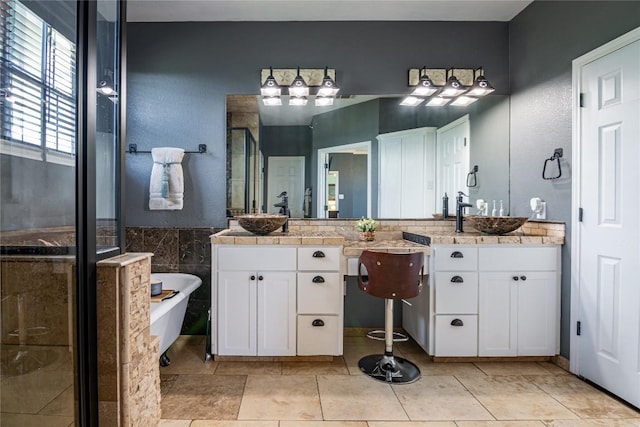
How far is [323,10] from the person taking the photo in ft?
9.45

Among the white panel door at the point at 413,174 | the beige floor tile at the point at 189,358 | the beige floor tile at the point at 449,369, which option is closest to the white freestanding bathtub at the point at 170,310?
the beige floor tile at the point at 189,358

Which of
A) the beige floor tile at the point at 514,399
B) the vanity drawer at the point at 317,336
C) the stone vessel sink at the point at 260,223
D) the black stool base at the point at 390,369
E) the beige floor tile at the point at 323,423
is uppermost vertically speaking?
the stone vessel sink at the point at 260,223

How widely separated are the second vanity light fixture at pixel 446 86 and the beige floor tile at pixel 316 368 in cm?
219

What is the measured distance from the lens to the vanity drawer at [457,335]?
2.55 meters

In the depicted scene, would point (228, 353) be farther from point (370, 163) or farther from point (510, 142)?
point (510, 142)

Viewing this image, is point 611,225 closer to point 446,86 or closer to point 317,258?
point 446,86

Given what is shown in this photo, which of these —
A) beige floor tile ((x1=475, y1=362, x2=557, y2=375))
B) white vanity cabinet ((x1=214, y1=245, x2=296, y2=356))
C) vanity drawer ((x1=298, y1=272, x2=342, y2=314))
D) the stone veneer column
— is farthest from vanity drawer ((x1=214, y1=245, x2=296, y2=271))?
beige floor tile ((x1=475, y1=362, x2=557, y2=375))

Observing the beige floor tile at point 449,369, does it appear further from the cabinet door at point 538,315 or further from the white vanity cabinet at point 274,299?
the white vanity cabinet at point 274,299

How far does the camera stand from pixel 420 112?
3.14 meters

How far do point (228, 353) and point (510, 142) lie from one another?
2838 mm

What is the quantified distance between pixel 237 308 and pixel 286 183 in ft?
3.69

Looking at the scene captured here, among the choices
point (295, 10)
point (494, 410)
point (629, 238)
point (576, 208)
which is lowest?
point (494, 410)

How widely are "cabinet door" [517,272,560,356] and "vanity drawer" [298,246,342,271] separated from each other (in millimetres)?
1341

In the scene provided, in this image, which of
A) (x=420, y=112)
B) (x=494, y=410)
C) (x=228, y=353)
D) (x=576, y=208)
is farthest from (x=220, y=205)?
(x=576, y=208)
